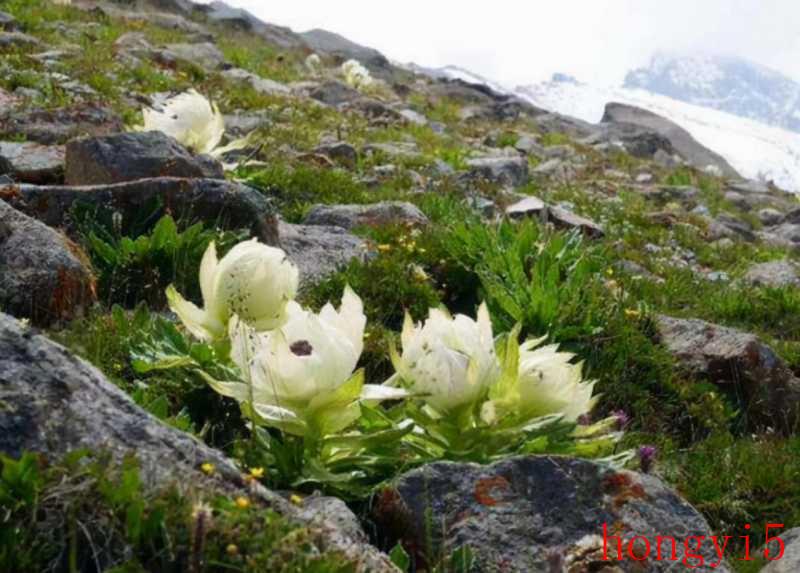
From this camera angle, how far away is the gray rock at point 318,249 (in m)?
5.37

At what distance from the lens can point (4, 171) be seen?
20.5 ft

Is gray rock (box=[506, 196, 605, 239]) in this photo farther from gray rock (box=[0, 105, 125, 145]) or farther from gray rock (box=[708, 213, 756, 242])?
gray rock (box=[0, 105, 125, 145])

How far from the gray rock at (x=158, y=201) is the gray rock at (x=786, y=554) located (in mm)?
3093

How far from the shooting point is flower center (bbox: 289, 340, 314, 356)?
2.70 m

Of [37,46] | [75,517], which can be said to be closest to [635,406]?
[75,517]

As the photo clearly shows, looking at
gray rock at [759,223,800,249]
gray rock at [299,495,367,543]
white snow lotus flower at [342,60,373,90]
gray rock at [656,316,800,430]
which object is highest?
gray rock at [299,495,367,543]

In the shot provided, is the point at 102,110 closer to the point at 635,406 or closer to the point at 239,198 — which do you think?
the point at 239,198

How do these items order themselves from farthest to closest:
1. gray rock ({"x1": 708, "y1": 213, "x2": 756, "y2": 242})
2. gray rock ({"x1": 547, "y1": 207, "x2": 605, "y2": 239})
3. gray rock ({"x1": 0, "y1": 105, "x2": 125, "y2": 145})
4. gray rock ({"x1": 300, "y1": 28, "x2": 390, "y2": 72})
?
gray rock ({"x1": 300, "y1": 28, "x2": 390, "y2": 72}), gray rock ({"x1": 708, "y1": 213, "x2": 756, "y2": 242}), gray rock ({"x1": 547, "y1": 207, "x2": 605, "y2": 239}), gray rock ({"x1": 0, "y1": 105, "x2": 125, "y2": 145})

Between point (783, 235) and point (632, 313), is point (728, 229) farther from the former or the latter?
point (632, 313)

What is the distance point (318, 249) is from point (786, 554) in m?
3.34

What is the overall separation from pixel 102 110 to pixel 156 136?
8.45ft

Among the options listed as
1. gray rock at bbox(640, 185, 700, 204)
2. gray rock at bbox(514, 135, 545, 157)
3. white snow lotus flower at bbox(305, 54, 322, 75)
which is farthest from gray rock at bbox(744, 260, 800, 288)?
white snow lotus flower at bbox(305, 54, 322, 75)

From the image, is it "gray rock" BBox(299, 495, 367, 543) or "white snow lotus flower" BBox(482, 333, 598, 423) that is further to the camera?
"white snow lotus flower" BBox(482, 333, 598, 423)

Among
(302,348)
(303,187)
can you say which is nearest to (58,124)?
(303,187)
